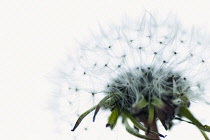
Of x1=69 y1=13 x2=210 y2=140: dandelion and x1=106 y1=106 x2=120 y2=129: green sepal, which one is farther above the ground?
x1=69 y1=13 x2=210 y2=140: dandelion

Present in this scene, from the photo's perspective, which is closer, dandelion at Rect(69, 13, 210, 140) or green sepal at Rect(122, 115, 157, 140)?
Result: green sepal at Rect(122, 115, 157, 140)

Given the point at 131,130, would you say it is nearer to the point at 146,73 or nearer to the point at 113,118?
the point at 113,118

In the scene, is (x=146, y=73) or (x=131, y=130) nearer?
(x=131, y=130)

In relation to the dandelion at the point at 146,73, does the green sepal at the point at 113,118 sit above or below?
below

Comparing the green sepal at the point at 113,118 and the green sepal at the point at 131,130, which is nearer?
the green sepal at the point at 131,130

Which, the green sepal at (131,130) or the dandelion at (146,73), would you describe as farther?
the dandelion at (146,73)

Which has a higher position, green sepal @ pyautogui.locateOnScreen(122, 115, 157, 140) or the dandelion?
the dandelion

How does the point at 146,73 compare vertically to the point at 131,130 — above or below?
above

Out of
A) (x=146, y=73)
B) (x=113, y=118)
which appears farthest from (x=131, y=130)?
(x=146, y=73)
